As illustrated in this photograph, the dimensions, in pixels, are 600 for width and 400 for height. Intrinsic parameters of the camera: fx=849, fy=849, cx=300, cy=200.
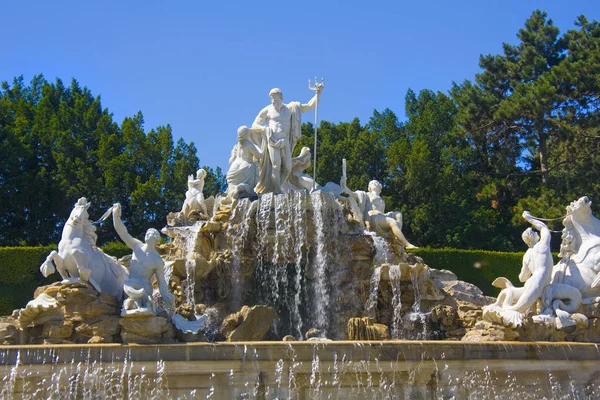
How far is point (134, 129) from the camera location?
3575 centimetres

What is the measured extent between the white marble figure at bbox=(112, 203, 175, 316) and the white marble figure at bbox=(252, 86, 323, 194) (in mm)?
6892

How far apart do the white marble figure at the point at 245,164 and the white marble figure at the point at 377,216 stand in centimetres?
228

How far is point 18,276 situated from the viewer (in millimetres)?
24250

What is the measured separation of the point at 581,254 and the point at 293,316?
629cm

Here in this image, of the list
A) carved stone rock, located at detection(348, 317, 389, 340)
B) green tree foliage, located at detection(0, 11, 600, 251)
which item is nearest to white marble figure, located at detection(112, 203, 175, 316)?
carved stone rock, located at detection(348, 317, 389, 340)

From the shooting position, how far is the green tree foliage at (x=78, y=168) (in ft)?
106

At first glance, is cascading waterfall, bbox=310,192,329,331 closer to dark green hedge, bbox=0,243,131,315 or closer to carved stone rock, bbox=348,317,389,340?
carved stone rock, bbox=348,317,389,340

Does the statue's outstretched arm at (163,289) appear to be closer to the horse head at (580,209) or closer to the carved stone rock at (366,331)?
the carved stone rock at (366,331)

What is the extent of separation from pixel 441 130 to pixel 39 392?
28.2 m

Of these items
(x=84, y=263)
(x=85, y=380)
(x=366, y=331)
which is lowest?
(x=85, y=380)

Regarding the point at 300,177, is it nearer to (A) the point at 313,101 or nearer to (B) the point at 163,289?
(A) the point at 313,101

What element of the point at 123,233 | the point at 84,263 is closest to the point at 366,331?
the point at 123,233

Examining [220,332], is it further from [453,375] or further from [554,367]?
[554,367]

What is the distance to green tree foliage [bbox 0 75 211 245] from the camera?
32.3 meters
